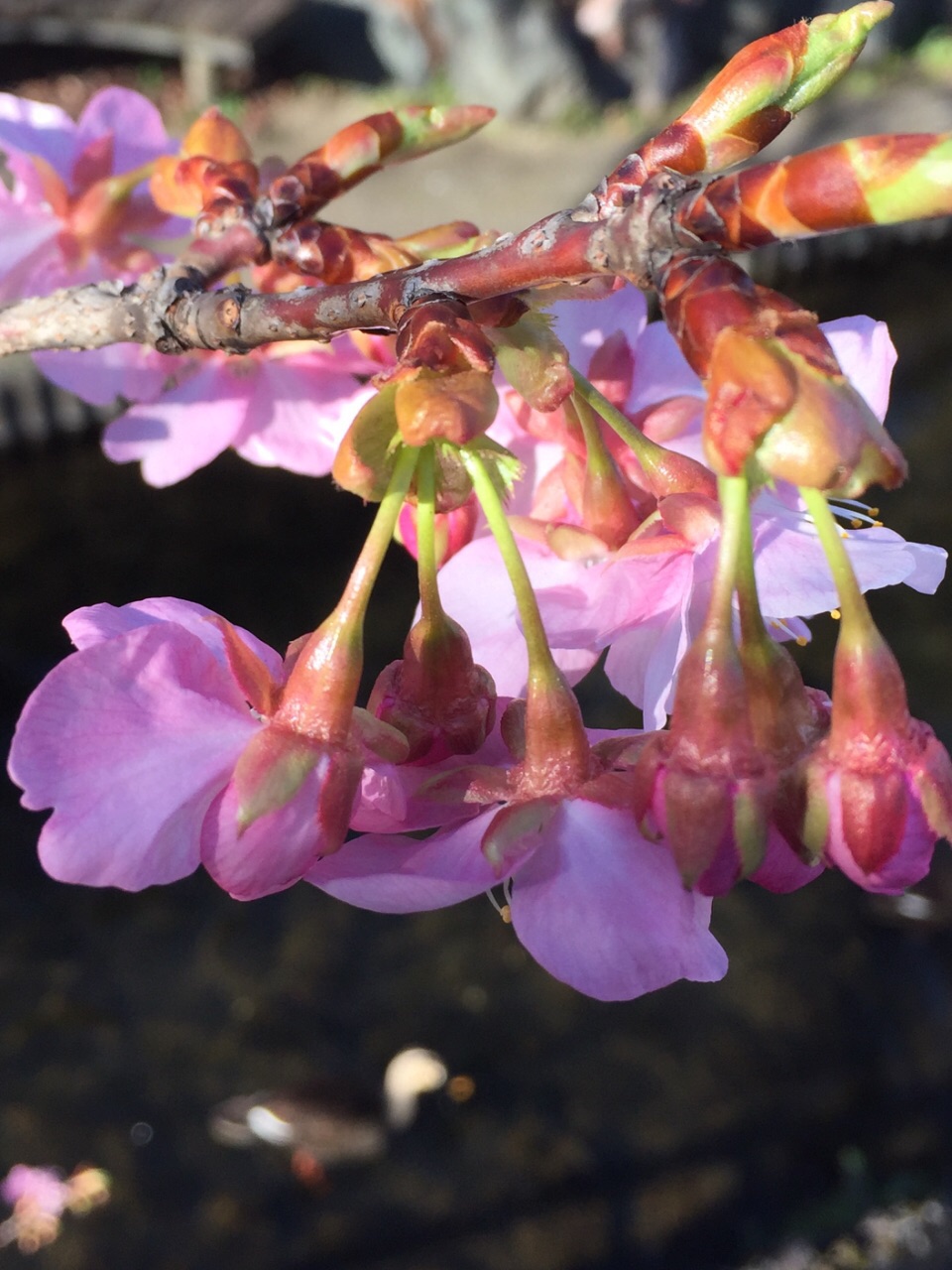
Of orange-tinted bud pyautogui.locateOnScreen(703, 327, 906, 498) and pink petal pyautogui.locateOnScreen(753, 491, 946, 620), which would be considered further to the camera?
pink petal pyautogui.locateOnScreen(753, 491, 946, 620)

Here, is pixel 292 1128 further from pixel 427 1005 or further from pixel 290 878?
pixel 290 878

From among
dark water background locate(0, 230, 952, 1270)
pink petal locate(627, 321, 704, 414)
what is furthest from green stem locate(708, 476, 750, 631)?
dark water background locate(0, 230, 952, 1270)

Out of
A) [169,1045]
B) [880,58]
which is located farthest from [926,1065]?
[880,58]

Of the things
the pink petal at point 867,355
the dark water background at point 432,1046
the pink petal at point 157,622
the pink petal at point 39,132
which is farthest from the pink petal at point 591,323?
the dark water background at point 432,1046

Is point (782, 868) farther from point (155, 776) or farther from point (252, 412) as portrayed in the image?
point (252, 412)

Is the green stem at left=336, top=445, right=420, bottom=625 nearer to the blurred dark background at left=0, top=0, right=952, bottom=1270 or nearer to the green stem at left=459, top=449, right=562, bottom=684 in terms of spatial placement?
the green stem at left=459, top=449, right=562, bottom=684
